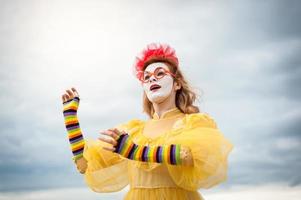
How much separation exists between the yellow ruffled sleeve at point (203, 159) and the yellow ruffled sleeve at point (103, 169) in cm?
43

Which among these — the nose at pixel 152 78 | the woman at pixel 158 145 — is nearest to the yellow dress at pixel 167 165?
the woman at pixel 158 145

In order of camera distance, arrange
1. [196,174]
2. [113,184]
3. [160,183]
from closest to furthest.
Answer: [196,174]
[160,183]
[113,184]

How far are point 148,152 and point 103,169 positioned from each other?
0.44 metres

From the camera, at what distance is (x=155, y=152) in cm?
215

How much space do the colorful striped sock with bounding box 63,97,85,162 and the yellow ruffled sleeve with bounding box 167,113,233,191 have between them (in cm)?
62

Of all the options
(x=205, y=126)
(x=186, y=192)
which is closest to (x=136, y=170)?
(x=186, y=192)

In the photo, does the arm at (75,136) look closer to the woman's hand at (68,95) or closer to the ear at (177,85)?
the woman's hand at (68,95)

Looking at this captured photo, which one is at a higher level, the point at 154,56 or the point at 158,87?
the point at 154,56

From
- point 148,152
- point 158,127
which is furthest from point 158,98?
point 148,152

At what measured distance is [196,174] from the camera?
→ 2102 millimetres

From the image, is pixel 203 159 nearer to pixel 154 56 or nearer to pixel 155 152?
pixel 155 152

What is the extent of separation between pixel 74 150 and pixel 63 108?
0.93 ft

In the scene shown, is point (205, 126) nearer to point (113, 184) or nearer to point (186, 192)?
point (186, 192)

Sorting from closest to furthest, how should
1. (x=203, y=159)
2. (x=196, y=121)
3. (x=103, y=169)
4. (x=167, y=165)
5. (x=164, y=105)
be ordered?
1. (x=203, y=159)
2. (x=167, y=165)
3. (x=196, y=121)
4. (x=103, y=169)
5. (x=164, y=105)
